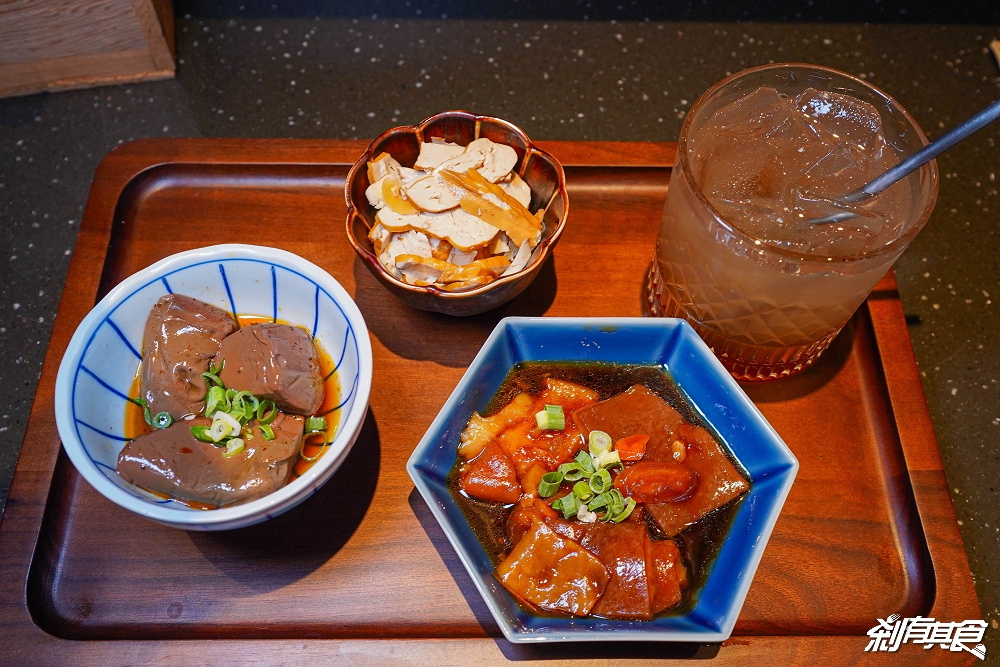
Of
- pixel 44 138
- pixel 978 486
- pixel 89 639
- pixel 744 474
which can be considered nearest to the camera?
pixel 89 639

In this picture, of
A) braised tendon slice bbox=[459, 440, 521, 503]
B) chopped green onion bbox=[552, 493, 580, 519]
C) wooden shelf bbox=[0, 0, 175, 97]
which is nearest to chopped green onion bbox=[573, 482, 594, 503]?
chopped green onion bbox=[552, 493, 580, 519]

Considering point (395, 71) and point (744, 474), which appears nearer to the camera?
point (744, 474)

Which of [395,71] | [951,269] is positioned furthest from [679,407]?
[395,71]

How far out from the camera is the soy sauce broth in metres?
1.42

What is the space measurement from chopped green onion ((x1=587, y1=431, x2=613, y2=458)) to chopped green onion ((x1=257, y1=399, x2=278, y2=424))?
0.63 meters

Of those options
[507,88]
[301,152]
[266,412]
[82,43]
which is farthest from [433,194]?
[82,43]

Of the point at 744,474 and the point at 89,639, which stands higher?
the point at 744,474

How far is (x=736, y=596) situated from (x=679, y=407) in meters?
0.42

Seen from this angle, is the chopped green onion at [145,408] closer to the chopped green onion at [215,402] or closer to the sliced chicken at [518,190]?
the chopped green onion at [215,402]

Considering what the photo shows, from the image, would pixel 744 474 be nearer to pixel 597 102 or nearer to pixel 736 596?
pixel 736 596

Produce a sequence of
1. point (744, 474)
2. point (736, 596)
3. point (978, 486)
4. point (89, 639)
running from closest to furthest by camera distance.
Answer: point (736, 596), point (89, 639), point (744, 474), point (978, 486)

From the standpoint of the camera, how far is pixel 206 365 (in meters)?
1.49

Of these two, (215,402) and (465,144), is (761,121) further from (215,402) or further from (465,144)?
(215,402)

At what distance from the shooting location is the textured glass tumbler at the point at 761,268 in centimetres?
138
